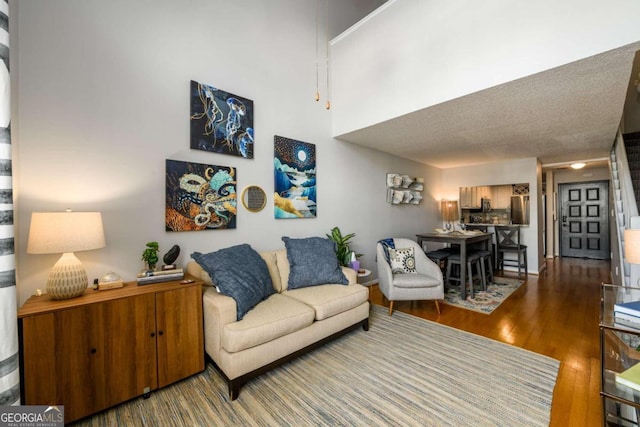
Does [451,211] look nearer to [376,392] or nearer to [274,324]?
[376,392]

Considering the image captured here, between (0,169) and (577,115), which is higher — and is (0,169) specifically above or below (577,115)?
below

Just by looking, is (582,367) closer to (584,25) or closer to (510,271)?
(584,25)

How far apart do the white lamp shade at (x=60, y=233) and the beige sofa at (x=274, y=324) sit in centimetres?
84

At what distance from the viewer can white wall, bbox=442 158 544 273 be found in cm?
515

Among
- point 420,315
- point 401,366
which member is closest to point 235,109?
point 401,366

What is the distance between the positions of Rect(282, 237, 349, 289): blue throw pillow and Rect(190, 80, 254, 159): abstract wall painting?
113 cm

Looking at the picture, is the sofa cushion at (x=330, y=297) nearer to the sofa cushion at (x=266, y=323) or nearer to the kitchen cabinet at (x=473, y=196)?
the sofa cushion at (x=266, y=323)

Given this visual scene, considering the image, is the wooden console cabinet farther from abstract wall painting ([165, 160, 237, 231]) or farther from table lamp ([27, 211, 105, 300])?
abstract wall painting ([165, 160, 237, 231])

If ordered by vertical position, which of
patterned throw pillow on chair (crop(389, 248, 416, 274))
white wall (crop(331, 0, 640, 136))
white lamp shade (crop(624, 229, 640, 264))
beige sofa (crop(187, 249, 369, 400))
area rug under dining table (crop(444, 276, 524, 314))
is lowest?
area rug under dining table (crop(444, 276, 524, 314))

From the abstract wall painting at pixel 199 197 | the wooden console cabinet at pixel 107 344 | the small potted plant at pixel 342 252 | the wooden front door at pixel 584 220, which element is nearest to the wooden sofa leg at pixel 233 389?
the wooden console cabinet at pixel 107 344

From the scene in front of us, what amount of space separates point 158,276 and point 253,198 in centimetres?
123

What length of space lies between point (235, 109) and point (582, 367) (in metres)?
3.76

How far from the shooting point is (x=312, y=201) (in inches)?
138

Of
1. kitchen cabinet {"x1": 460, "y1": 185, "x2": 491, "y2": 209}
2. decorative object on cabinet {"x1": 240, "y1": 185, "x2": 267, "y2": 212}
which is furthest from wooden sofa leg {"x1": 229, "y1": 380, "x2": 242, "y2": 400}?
kitchen cabinet {"x1": 460, "y1": 185, "x2": 491, "y2": 209}
